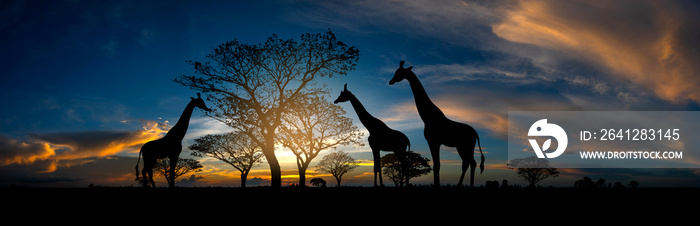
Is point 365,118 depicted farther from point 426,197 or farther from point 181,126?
point 181,126

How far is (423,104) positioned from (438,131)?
3.86ft

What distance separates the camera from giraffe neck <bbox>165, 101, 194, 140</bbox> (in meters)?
17.4

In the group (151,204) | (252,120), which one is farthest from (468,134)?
(252,120)

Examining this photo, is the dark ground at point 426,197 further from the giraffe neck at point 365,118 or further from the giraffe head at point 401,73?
the giraffe neck at point 365,118

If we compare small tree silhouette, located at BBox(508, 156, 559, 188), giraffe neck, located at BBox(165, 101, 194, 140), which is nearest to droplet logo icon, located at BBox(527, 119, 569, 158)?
giraffe neck, located at BBox(165, 101, 194, 140)

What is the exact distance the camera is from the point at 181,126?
17.7 m

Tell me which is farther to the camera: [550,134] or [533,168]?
[533,168]

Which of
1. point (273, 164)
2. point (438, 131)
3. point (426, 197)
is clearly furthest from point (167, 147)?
point (426, 197)

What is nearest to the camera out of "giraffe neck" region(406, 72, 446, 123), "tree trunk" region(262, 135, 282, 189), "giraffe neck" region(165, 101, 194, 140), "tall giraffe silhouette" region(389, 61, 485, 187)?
"tall giraffe silhouette" region(389, 61, 485, 187)

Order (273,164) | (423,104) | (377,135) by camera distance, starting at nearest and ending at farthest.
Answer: (423,104) → (377,135) → (273,164)

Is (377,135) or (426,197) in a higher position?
(377,135)

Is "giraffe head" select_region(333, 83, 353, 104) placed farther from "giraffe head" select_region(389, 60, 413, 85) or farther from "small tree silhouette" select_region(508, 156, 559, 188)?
"small tree silhouette" select_region(508, 156, 559, 188)

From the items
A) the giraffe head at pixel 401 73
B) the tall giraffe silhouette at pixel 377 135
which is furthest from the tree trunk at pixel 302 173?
the giraffe head at pixel 401 73

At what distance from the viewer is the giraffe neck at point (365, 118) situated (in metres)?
17.3
